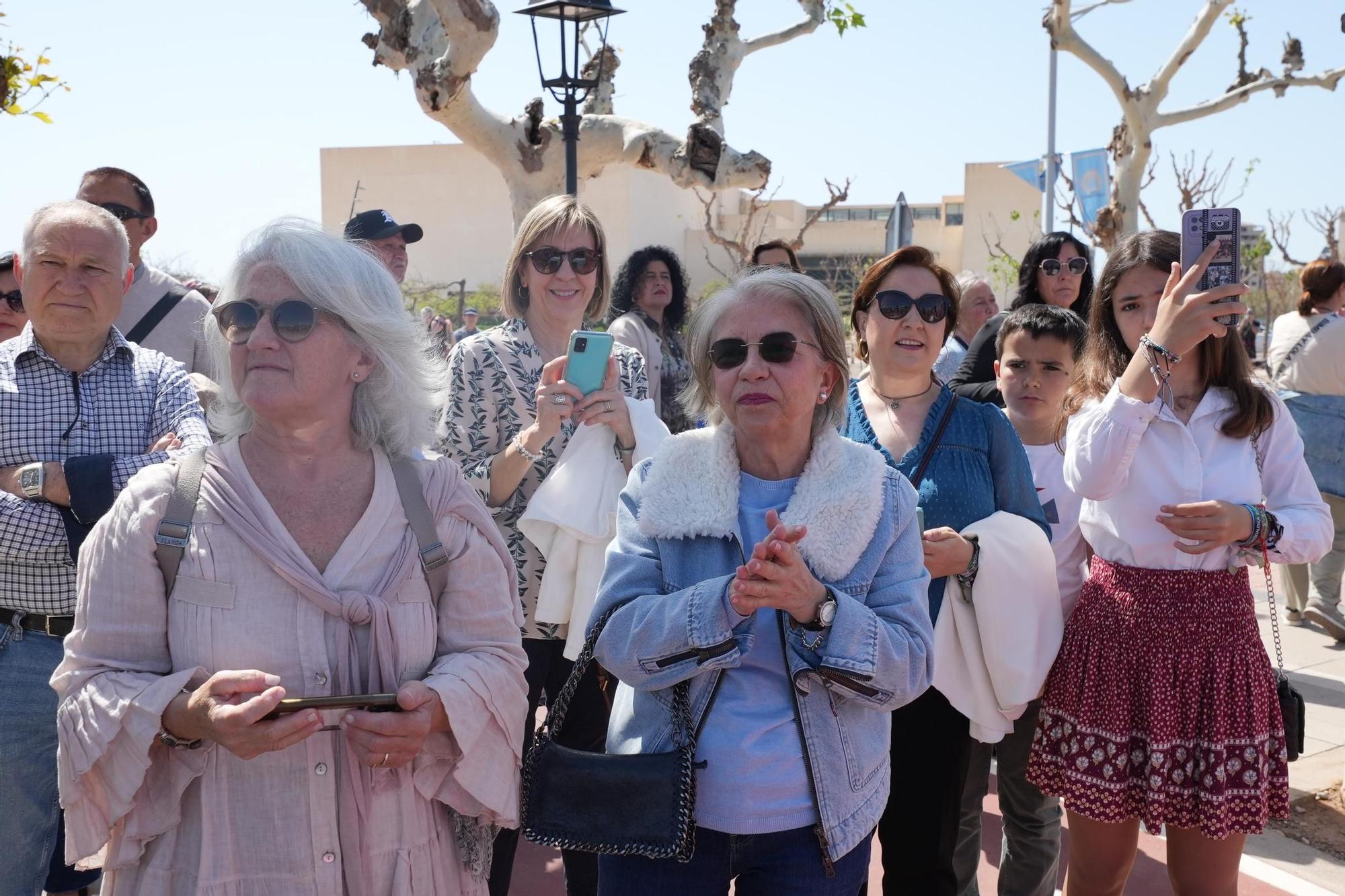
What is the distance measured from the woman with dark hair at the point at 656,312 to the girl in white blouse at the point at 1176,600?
2.89 metres

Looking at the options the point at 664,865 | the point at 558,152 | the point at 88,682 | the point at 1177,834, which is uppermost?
the point at 558,152

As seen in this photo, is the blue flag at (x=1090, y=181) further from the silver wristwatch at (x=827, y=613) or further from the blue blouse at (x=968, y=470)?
the silver wristwatch at (x=827, y=613)

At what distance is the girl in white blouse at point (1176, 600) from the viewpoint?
→ 2.97m

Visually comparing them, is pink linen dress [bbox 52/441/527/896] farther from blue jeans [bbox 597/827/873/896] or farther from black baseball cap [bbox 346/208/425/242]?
black baseball cap [bbox 346/208/425/242]

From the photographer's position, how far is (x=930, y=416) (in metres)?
3.24

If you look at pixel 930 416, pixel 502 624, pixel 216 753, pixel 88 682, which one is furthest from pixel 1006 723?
pixel 88 682

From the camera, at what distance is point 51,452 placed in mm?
3006

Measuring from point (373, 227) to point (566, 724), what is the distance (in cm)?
260

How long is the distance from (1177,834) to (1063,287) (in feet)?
9.54

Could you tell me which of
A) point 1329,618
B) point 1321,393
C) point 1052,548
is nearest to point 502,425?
point 1052,548

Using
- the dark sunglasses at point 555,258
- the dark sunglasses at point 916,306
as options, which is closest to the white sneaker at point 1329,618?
the dark sunglasses at point 916,306

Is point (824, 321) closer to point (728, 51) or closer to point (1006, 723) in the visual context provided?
point (1006, 723)

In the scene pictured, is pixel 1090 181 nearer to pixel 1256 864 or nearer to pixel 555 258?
pixel 1256 864

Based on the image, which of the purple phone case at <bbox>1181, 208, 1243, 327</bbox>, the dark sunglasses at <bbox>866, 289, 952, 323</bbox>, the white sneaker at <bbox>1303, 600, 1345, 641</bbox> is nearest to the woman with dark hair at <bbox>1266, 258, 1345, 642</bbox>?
the white sneaker at <bbox>1303, 600, 1345, 641</bbox>
